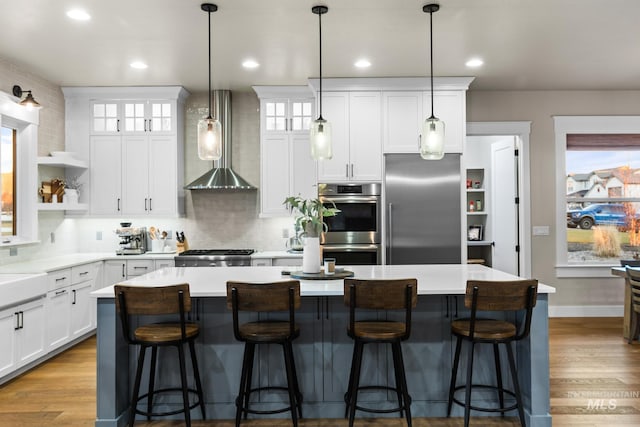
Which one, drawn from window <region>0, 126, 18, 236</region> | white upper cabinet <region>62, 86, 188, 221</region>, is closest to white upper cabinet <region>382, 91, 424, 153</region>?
white upper cabinet <region>62, 86, 188, 221</region>

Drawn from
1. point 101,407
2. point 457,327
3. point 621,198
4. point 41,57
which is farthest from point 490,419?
point 41,57

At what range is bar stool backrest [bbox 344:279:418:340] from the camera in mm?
2789

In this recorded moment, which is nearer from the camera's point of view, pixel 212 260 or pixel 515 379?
pixel 515 379

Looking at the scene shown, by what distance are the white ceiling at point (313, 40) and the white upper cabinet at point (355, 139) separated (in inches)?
12.0

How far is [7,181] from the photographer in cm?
484

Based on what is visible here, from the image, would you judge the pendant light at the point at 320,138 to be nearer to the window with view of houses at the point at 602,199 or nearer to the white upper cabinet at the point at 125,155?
the white upper cabinet at the point at 125,155

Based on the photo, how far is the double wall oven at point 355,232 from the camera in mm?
5348

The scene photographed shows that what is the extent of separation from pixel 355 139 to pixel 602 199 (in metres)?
3.29

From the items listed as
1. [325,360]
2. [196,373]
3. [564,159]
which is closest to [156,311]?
[196,373]

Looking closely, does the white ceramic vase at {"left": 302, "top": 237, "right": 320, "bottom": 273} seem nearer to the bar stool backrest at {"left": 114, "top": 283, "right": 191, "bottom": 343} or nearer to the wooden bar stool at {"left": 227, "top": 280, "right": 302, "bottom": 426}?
the wooden bar stool at {"left": 227, "top": 280, "right": 302, "bottom": 426}

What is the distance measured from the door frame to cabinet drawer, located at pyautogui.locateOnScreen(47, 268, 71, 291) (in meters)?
4.68

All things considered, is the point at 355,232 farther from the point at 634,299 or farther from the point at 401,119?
the point at 634,299

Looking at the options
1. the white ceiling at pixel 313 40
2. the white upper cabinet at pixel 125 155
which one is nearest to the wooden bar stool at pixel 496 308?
the white ceiling at pixel 313 40

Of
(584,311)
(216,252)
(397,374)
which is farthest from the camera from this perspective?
(584,311)
